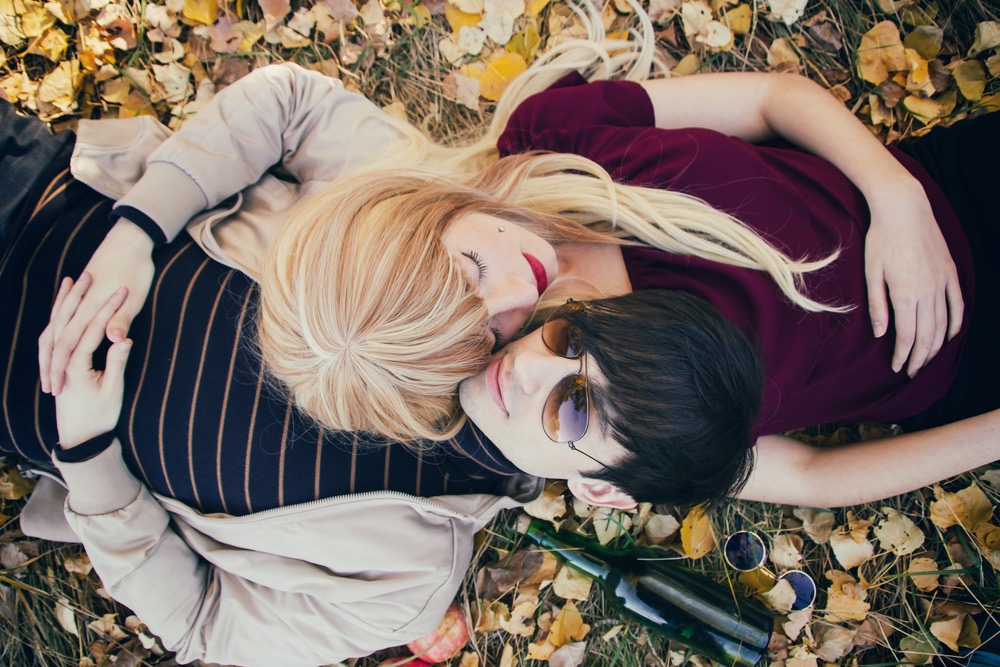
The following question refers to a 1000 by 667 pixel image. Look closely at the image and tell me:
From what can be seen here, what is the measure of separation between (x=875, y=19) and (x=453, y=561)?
256 cm

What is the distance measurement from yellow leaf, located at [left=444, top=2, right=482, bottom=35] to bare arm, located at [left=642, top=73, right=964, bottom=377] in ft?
2.72

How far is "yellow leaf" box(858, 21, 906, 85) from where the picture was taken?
7.71 ft

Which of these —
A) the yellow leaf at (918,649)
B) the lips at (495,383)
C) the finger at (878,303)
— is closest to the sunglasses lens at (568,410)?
the lips at (495,383)

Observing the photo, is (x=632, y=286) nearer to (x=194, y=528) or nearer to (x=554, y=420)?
(x=554, y=420)

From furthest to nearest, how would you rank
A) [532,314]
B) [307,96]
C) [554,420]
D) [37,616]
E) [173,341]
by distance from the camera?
[37,616] < [307,96] < [173,341] < [532,314] < [554,420]

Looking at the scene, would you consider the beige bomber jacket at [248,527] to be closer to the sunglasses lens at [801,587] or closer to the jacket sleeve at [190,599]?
the jacket sleeve at [190,599]

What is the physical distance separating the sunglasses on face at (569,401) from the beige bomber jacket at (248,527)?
1.86 ft

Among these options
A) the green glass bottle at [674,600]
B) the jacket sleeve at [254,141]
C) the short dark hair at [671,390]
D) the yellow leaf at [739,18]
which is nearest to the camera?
the short dark hair at [671,390]

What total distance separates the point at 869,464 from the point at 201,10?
2.95 metres

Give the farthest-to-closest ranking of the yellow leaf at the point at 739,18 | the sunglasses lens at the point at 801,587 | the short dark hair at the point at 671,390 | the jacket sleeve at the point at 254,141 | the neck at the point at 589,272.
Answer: the yellow leaf at the point at 739,18
the sunglasses lens at the point at 801,587
the jacket sleeve at the point at 254,141
the neck at the point at 589,272
the short dark hair at the point at 671,390

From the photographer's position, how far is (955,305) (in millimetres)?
1901

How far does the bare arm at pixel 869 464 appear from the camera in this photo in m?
1.91

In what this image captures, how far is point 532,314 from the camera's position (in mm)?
1794

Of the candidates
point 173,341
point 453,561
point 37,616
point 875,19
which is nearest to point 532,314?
point 453,561
